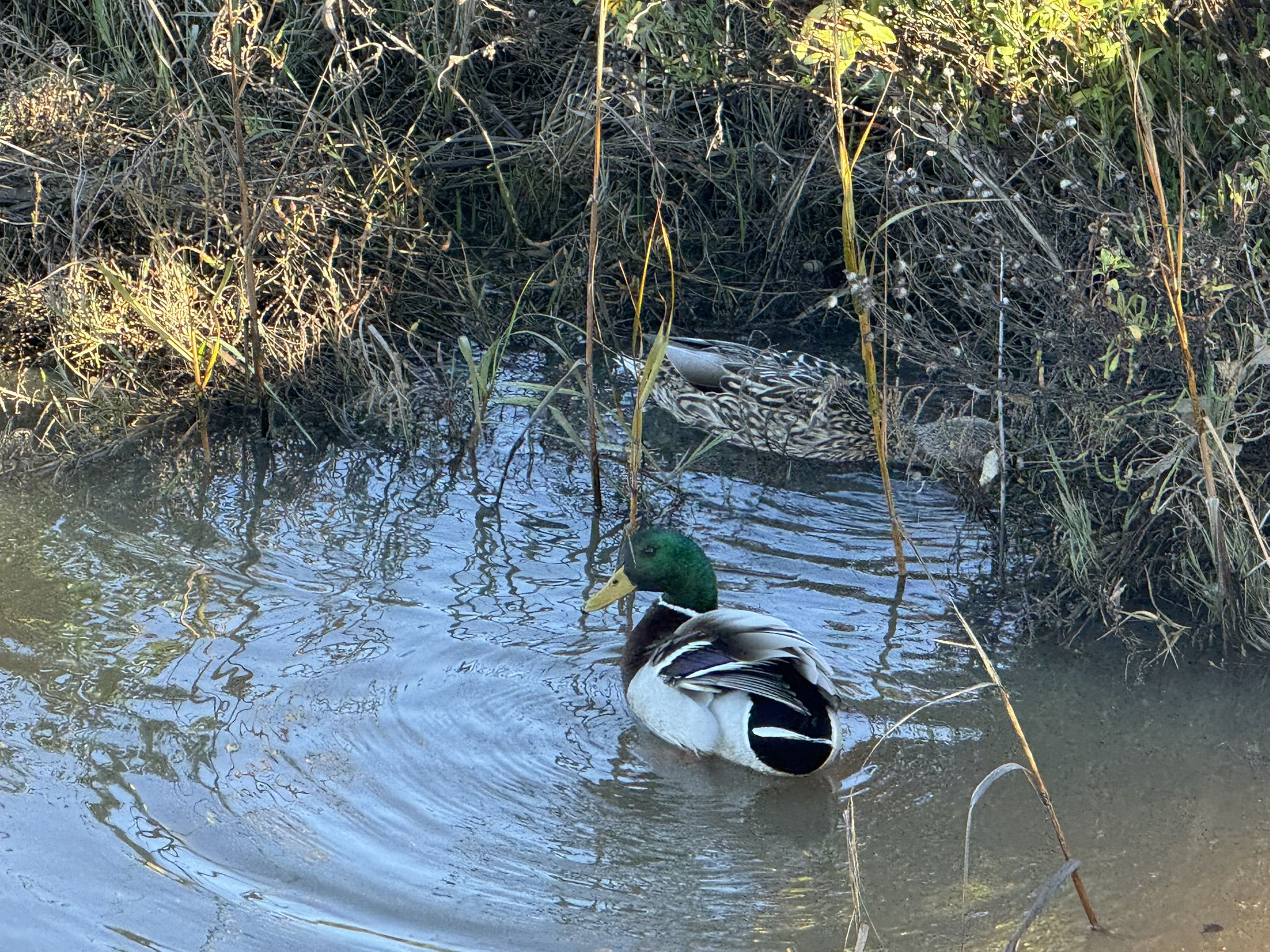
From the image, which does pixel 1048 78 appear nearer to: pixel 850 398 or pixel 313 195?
pixel 850 398

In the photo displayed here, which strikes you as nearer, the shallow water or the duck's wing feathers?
the shallow water

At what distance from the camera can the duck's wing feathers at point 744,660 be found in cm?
377

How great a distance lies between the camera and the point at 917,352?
471 centimetres

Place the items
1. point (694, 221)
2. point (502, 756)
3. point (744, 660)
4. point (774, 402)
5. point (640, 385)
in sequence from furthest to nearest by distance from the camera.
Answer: point (694, 221), point (774, 402), point (640, 385), point (502, 756), point (744, 660)

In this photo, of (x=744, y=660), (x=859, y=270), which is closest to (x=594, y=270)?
(x=859, y=270)

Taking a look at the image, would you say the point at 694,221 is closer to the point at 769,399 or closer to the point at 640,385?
the point at 769,399

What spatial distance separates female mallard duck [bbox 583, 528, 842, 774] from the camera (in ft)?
12.4

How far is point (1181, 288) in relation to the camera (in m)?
3.90

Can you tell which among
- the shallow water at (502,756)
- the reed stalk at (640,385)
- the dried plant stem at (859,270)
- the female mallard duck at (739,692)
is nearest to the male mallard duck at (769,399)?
the shallow water at (502,756)

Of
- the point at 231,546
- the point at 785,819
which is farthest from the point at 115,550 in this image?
the point at 785,819

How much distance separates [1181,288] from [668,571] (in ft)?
5.59

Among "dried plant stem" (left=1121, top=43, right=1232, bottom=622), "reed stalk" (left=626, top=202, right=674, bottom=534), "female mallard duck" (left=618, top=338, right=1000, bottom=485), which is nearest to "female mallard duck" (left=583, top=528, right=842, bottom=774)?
"reed stalk" (left=626, top=202, right=674, bottom=534)

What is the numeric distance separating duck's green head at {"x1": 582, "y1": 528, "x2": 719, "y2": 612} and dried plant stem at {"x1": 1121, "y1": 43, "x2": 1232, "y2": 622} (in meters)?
1.48

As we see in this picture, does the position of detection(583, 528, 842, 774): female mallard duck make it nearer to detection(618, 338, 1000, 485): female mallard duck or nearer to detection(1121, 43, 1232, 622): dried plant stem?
detection(1121, 43, 1232, 622): dried plant stem
